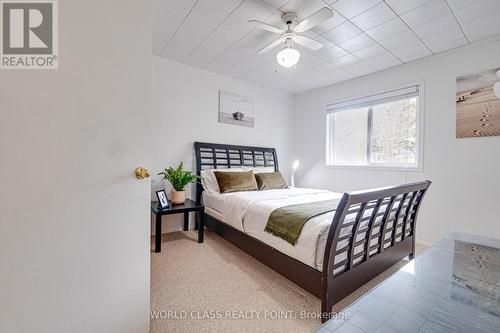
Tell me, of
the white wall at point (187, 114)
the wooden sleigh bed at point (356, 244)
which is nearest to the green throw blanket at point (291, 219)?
the wooden sleigh bed at point (356, 244)

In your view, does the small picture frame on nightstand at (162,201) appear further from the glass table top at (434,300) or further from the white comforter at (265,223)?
the glass table top at (434,300)

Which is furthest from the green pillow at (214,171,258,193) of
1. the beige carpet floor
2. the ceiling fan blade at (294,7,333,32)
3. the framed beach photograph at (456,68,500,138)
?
the framed beach photograph at (456,68,500,138)

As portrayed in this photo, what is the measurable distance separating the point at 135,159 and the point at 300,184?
13.0 ft

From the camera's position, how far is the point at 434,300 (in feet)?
2.23

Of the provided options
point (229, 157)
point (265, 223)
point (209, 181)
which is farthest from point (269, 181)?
point (265, 223)

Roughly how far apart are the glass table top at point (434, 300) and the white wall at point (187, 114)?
3.13 m

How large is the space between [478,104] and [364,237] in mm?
2373

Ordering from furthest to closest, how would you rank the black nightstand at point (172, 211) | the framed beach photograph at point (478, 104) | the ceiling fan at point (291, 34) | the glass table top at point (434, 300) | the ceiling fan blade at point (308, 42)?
the black nightstand at point (172, 211)
the framed beach photograph at point (478, 104)
the ceiling fan blade at point (308, 42)
the ceiling fan at point (291, 34)
the glass table top at point (434, 300)

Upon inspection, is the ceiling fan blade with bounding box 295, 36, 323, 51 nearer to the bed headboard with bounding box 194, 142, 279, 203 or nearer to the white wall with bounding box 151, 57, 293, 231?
the white wall with bounding box 151, 57, 293, 231

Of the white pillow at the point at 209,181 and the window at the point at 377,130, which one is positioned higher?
the window at the point at 377,130

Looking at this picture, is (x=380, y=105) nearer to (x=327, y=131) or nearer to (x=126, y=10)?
(x=327, y=131)

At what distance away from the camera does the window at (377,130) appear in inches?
128

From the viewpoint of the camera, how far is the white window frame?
3.09 m

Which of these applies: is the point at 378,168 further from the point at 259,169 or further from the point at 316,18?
the point at 316,18
